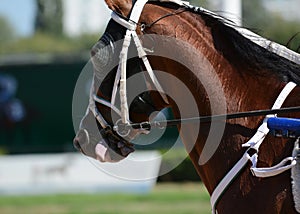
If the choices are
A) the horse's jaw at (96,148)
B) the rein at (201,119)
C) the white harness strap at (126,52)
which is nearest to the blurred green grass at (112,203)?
the horse's jaw at (96,148)

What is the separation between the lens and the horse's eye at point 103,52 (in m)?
4.04

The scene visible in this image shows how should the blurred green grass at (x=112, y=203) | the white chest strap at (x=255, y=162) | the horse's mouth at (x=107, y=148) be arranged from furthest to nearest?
the blurred green grass at (x=112, y=203)
the horse's mouth at (x=107, y=148)
the white chest strap at (x=255, y=162)

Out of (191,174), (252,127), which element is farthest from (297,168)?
(191,174)

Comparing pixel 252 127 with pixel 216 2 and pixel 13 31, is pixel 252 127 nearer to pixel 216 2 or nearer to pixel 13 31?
pixel 216 2

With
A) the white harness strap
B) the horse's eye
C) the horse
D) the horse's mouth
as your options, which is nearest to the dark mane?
the horse

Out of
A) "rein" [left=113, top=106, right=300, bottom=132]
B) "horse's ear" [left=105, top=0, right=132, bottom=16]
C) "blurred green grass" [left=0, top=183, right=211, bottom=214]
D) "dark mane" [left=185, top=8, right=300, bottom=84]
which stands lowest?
"blurred green grass" [left=0, top=183, right=211, bottom=214]

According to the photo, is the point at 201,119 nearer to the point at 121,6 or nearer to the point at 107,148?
the point at 107,148

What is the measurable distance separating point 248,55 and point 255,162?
22.2 inches

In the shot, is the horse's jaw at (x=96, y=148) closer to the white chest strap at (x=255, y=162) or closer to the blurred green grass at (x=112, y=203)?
the white chest strap at (x=255, y=162)

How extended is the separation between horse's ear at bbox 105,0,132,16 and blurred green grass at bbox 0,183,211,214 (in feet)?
28.3

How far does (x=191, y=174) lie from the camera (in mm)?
19516

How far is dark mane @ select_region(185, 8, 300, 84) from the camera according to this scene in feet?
12.7

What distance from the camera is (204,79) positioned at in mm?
3977

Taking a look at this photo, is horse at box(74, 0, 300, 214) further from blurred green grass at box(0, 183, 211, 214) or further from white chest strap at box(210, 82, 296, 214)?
blurred green grass at box(0, 183, 211, 214)
